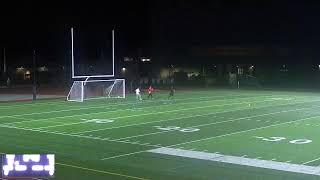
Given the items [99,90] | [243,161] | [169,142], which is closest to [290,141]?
[169,142]

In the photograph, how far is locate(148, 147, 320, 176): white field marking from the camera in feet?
40.4

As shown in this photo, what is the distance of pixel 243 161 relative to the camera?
522 inches

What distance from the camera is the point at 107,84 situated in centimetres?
4262

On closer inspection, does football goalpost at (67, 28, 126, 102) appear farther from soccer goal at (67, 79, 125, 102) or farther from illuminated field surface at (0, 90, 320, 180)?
illuminated field surface at (0, 90, 320, 180)

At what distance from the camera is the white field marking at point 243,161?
12320 millimetres

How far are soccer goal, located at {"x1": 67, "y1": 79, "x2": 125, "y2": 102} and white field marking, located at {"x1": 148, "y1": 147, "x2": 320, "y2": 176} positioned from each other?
22.2 meters

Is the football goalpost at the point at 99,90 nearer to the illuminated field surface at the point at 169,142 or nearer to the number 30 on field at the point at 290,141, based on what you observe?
the illuminated field surface at the point at 169,142

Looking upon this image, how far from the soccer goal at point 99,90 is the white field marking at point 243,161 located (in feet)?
72.7

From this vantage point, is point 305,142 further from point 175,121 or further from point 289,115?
point 289,115

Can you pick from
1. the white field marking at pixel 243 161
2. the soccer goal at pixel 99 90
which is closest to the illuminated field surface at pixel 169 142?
the white field marking at pixel 243 161

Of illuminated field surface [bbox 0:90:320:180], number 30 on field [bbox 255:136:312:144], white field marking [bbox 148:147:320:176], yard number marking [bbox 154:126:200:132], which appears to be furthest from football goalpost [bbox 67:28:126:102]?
white field marking [bbox 148:147:320:176]

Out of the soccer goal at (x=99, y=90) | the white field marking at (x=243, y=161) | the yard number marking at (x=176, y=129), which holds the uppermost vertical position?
the soccer goal at (x=99, y=90)

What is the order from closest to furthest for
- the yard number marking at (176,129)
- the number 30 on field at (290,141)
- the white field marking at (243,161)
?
the white field marking at (243,161) < the number 30 on field at (290,141) < the yard number marking at (176,129)

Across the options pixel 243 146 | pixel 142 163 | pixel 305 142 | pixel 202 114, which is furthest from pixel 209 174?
pixel 202 114
